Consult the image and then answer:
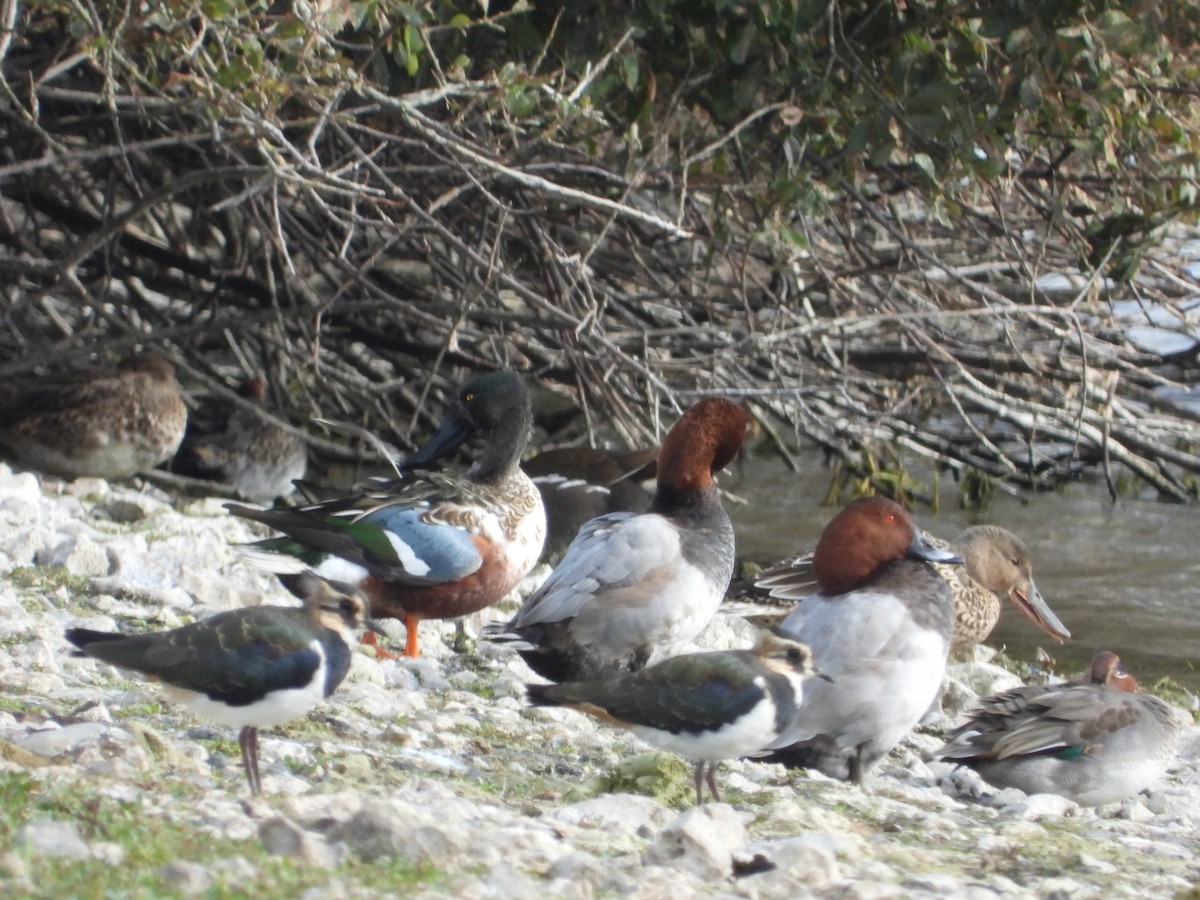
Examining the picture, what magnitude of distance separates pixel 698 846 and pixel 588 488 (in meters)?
5.97

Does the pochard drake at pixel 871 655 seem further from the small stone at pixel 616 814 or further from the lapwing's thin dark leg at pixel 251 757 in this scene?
the lapwing's thin dark leg at pixel 251 757

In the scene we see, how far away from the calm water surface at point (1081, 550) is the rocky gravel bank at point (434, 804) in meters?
1.95

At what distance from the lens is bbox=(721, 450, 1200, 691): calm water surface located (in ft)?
27.5

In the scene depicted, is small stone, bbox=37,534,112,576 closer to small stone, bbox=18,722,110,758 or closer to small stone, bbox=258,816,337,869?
small stone, bbox=18,722,110,758

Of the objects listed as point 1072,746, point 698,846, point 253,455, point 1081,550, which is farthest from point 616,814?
point 1081,550

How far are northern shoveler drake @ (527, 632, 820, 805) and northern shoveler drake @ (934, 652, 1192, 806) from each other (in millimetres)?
1227

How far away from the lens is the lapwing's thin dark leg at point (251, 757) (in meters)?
3.69

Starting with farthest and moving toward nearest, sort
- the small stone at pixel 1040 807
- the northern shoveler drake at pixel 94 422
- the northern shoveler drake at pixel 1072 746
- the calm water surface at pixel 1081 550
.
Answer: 1. the northern shoveler drake at pixel 94 422
2. the calm water surface at pixel 1081 550
3. the northern shoveler drake at pixel 1072 746
4. the small stone at pixel 1040 807

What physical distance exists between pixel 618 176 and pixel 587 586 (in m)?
2.23

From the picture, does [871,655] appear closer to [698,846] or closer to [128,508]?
[698,846]

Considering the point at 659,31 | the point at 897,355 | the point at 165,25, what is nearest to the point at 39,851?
the point at 165,25

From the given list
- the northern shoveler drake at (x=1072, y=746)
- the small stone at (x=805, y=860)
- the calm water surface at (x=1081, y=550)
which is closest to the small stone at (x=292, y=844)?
the small stone at (x=805, y=860)

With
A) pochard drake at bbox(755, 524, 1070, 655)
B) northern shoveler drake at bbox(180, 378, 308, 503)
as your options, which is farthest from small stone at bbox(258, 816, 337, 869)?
northern shoveler drake at bbox(180, 378, 308, 503)

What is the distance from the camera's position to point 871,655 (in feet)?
17.1
